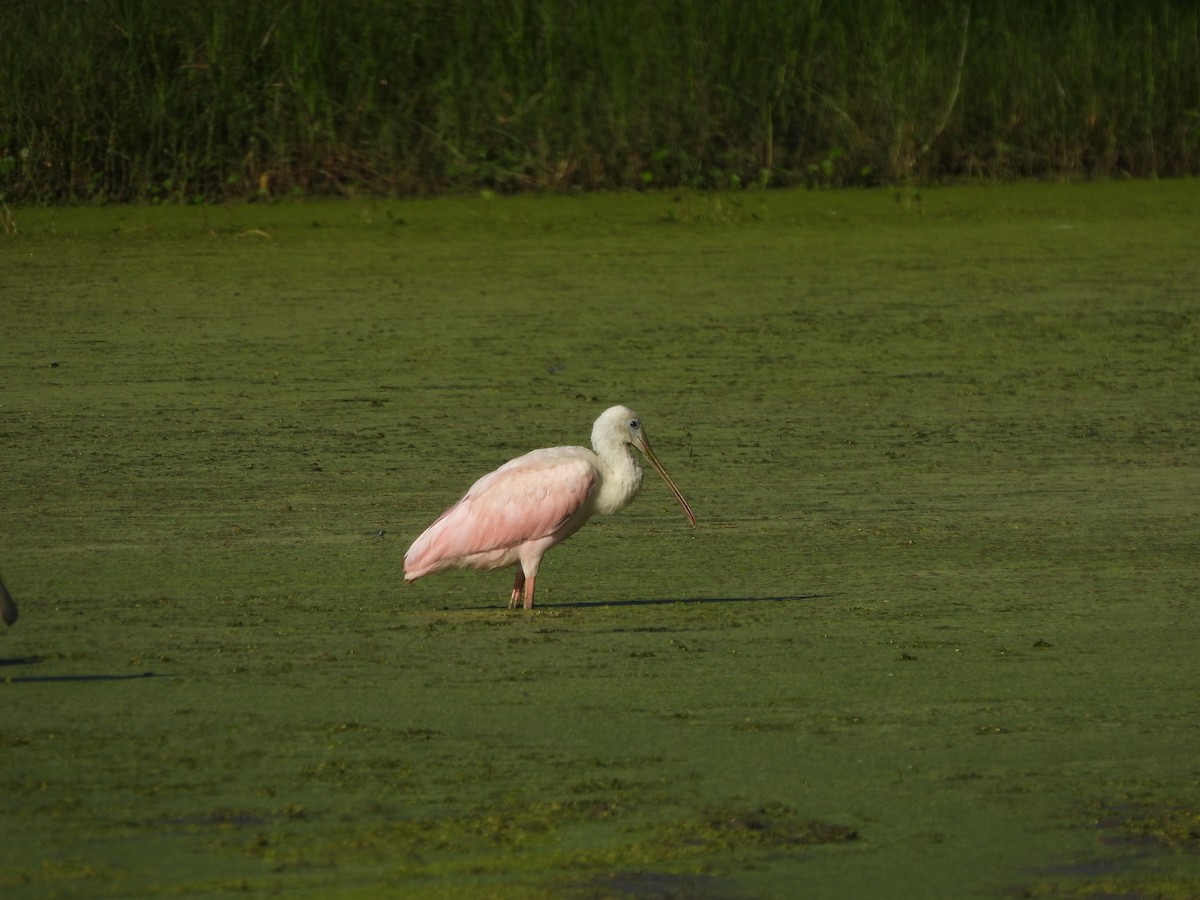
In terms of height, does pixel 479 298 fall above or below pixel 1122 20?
below

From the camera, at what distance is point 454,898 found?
291cm

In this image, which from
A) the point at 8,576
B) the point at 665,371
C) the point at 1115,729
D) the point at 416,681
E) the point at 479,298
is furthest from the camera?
the point at 479,298

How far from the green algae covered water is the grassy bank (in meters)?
1.09

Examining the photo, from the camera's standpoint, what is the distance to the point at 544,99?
11.5 meters

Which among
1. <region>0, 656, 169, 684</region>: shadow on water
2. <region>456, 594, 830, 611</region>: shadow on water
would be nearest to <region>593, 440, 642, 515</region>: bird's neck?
<region>456, 594, 830, 611</region>: shadow on water

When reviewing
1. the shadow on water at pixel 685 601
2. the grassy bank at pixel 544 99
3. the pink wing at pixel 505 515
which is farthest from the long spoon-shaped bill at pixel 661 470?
the grassy bank at pixel 544 99

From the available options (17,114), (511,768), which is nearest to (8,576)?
(511,768)

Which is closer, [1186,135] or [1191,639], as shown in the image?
[1191,639]

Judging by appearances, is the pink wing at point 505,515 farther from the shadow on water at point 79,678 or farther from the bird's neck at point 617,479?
the shadow on water at point 79,678

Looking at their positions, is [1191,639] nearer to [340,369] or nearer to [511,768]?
[511,768]

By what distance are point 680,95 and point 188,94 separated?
2.59 metres

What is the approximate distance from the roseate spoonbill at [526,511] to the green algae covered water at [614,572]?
0.12 m

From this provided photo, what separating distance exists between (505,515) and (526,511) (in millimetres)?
47

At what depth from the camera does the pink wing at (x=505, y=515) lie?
188 inches
